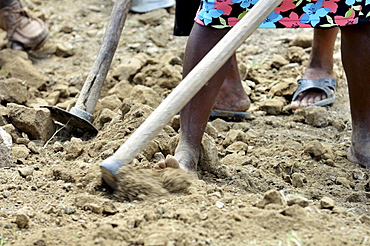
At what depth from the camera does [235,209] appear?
6.32 ft

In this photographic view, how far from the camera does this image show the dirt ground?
5.86 feet

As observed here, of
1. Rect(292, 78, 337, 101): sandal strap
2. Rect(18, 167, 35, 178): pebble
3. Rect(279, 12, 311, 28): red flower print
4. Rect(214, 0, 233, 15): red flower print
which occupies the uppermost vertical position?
Rect(214, 0, 233, 15): red flower print

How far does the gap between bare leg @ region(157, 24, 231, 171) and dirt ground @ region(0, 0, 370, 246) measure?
109 mm

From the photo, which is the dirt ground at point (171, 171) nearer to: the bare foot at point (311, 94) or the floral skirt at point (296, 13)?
the bare foot at point (311, 94)

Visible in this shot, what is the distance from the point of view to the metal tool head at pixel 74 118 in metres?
3.03

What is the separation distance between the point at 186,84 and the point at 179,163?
44cm

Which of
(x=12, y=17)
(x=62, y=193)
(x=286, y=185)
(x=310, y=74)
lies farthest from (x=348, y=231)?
(x=12, y=17)

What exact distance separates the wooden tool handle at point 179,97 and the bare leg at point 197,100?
30 centimetres

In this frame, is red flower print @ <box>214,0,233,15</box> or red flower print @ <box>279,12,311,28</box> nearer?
red flower print @ <box>214,0,233,15</box>

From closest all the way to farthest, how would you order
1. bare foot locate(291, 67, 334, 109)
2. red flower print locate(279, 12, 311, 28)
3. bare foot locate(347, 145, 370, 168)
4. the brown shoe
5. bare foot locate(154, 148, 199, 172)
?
bare foot locate(154, 148, 199, 172)
red flower print locate(279, 12, 311, 28)
bare foot locate(347, 145, 370, 168)
bare foot locate(291, 67, 334, 109)
the brown shoe

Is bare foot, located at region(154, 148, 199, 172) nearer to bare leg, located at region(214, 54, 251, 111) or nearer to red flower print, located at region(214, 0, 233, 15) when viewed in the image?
red flower print, located at region(214, 0, 233, 15)

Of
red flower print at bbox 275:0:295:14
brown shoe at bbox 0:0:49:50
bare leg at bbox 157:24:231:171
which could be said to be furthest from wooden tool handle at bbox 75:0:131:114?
brown shoe at bbox 0:0:49:50

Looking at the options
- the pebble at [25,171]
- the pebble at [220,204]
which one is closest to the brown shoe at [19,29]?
the pebble at [25,171]

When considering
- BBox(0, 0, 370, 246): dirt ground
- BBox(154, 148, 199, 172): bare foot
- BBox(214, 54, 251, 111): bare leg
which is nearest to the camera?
BBox(0, 0, 370, 246): dirt ground
